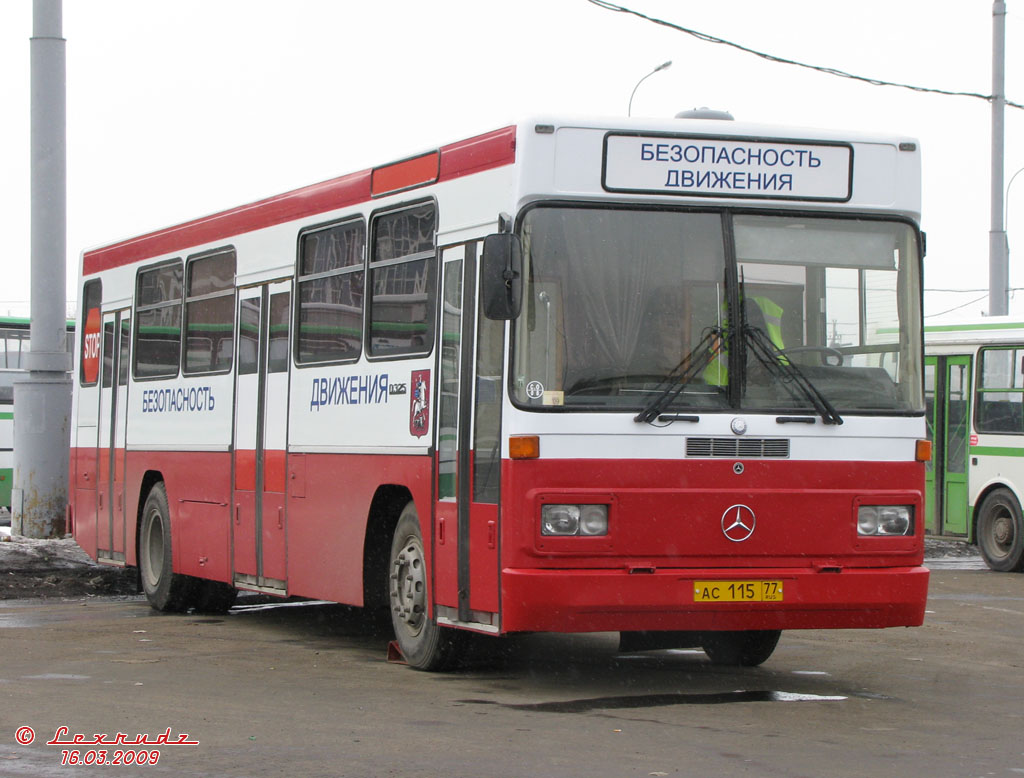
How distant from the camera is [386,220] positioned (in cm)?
1069

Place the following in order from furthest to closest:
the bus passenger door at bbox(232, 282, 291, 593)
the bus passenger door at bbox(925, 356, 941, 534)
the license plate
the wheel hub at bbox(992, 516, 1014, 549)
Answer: the bus passenger door at bbox(925, 356, 941, 534)
the wheel hub at bbox(992, 516, 1014, 549)
the bus passenger door at bbox(232, 282, 291, 593)
the license plate

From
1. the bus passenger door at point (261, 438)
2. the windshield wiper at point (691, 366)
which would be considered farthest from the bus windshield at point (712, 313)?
the bus passenger door at point (261, 438)

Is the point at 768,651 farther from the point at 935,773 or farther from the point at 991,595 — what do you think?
the point at 991,595

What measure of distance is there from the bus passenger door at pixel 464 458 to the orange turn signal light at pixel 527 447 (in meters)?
0.27

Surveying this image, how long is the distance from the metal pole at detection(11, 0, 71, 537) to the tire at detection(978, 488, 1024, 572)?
10634 millimetres

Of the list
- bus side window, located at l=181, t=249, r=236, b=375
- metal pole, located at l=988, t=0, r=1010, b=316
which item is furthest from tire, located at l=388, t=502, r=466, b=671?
metal pole, located at l=988, t=0, r=1010, b=316

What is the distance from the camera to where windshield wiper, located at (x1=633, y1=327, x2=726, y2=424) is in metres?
8.89

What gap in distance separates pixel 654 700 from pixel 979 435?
11954 mm

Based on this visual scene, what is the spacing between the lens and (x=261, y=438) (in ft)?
40.5

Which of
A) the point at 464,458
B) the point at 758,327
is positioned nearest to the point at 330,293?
the point at 464,458

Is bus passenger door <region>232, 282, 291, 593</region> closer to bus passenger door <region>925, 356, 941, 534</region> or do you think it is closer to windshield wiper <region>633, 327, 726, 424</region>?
windshield wiper <region>633, 327, 726, 424</region>

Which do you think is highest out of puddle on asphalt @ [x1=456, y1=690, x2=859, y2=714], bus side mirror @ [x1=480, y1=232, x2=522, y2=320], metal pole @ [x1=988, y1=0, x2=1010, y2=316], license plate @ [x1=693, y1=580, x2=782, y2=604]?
metal pole @ [x1=988, y1=0, x2=1010, y2=316]

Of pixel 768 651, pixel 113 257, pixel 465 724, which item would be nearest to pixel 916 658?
pixel 768 651

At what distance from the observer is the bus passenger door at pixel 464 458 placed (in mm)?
9102
